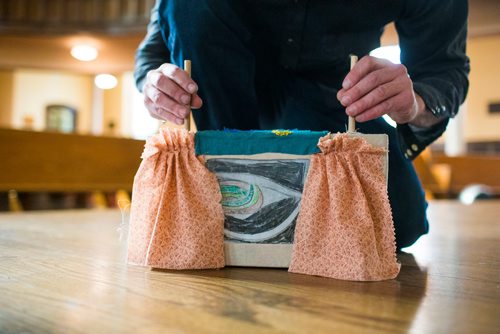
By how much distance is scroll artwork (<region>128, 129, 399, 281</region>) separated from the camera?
62cm

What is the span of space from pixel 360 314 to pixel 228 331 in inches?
5.4

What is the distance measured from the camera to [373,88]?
25.1 inches

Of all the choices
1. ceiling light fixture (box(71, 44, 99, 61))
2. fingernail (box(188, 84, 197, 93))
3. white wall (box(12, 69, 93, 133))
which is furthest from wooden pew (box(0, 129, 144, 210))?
white wall (box(12, 69, 93, 133))

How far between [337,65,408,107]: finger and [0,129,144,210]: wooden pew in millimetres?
2257

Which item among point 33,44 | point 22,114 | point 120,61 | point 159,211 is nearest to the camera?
point 159,211

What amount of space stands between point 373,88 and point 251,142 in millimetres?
179

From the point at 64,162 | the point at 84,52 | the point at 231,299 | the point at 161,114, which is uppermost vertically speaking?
the point at 84,52

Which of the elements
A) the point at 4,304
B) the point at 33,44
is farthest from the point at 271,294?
the point at 33,44

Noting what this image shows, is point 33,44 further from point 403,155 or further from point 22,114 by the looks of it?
point 403,155

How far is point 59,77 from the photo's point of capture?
9125 mm

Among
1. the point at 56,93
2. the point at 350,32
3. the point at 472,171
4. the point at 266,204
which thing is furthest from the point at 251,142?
the point at 56,93

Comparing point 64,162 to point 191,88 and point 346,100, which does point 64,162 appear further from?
point 346,100

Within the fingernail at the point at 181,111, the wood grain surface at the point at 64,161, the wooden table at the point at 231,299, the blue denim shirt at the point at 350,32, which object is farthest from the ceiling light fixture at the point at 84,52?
the fingernail at the point at 181,111

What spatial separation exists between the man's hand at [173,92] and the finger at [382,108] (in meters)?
0.23
